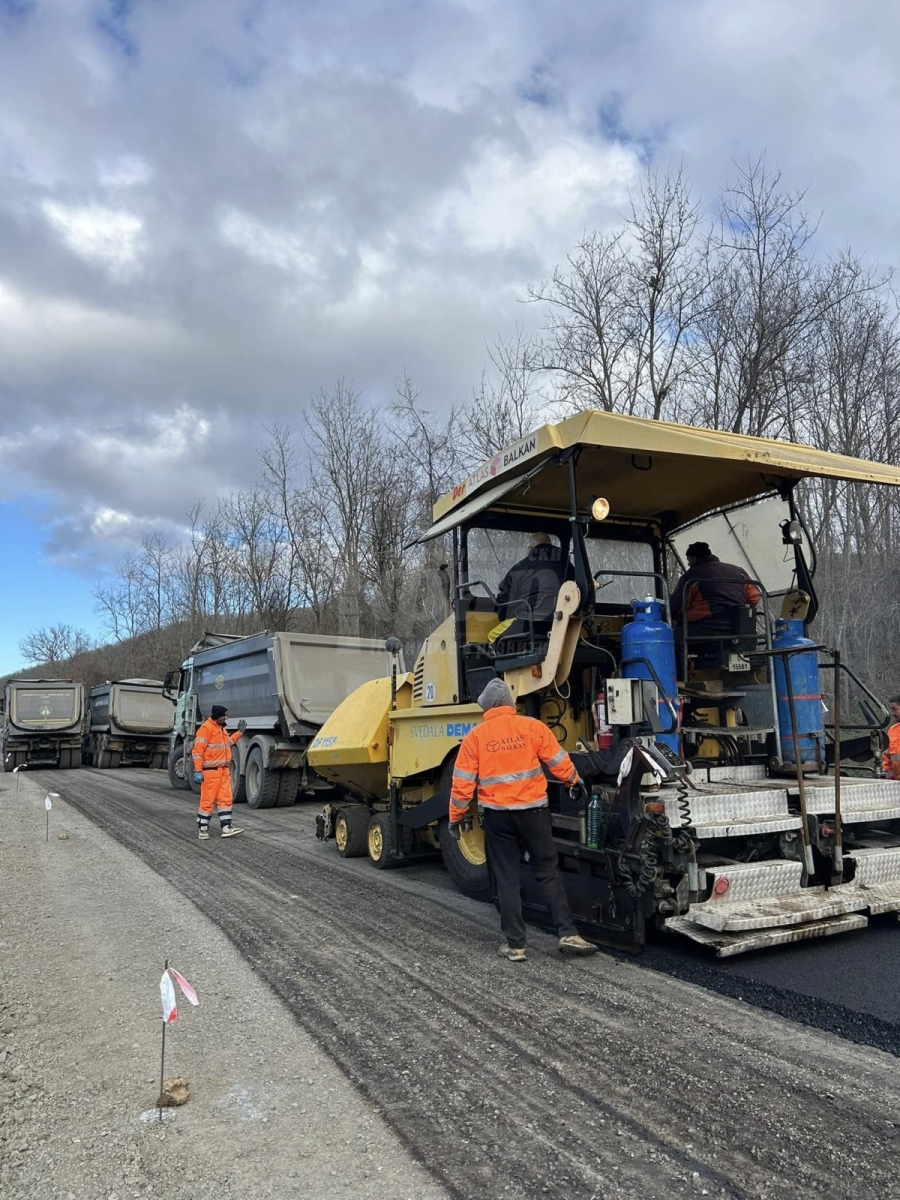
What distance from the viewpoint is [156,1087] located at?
127 inches

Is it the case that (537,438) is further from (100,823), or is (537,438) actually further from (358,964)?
(100,823)

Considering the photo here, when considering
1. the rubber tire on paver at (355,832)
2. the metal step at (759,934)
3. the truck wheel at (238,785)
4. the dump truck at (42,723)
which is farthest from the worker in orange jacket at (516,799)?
the dump truck at (42,723)

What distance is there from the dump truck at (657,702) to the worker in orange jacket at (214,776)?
313 cm

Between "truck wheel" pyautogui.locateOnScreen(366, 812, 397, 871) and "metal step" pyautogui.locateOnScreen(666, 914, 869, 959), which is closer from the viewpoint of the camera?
"metal step" pyautogui.locateOnScreen(666, 914, 869, 959)

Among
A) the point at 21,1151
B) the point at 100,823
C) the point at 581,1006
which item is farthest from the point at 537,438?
the point at 100,823

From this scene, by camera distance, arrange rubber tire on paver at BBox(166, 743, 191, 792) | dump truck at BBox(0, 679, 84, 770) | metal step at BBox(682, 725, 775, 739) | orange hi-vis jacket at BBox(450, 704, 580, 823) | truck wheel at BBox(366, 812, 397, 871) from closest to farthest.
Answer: orange hi-vis jacket at BBox(450, 704, 580, 823), metal step at BBox(682, 725, 775, 739), truck wheel at BBox(366, 812, 397, 871), rubber tire on paver at BBox(166, 743, 191, 792), dump truck at BBox(0, 679, 84, 770)

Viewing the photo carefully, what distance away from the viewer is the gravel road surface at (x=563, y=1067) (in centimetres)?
260

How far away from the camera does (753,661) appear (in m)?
5.88

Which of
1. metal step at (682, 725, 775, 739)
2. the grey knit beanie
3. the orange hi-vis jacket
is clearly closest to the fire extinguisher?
the orange hi-vis jacket

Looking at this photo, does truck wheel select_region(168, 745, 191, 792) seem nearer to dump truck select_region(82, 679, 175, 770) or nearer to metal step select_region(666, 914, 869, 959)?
dump truck select_region(82, 679, 175, 770)

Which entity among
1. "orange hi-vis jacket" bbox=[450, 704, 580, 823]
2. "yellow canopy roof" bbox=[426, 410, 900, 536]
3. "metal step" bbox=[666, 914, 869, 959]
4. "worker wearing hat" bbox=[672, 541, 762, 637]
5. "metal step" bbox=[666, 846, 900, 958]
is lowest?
"metal step" bbox=[666, 914, 869, 959]

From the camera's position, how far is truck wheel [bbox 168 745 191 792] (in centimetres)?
1767

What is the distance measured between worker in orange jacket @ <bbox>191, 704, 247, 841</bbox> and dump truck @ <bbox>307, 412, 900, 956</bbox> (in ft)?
10.3

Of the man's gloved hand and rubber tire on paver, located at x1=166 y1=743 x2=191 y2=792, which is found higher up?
the man's gloved hand
